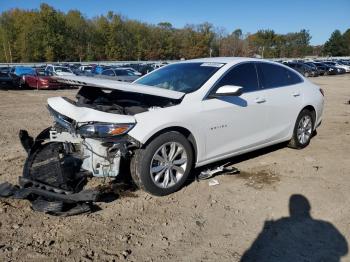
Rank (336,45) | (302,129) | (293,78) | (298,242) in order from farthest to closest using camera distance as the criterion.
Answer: (336,45) < (302,129) < (293,78) < (298,242)

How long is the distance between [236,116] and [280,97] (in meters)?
1.19

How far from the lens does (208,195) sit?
4.59 meters

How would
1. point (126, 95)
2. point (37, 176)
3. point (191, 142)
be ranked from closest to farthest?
point (37, 176), point (191, 142), point (126, 95)

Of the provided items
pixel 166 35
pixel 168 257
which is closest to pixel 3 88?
pixel 168 257

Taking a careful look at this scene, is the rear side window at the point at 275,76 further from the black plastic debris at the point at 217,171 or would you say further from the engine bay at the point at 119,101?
the engine bay at the point at 119,101

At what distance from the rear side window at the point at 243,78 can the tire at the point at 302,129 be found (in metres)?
1.39

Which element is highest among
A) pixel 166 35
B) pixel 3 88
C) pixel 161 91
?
pixel 166 35

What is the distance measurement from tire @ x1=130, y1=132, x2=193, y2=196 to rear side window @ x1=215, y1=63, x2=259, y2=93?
1.01 metres

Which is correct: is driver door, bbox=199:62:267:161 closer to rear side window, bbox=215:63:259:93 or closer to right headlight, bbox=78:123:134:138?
rear side window, bbox=215:63:259:93

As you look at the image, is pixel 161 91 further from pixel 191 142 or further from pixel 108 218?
pixel 108 218

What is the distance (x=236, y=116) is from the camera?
5117 millimetres

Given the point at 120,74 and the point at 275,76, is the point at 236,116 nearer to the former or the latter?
the point at 275,76

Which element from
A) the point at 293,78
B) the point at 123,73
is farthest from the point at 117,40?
the point at 293,78

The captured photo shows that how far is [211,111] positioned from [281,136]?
6.14 feet
